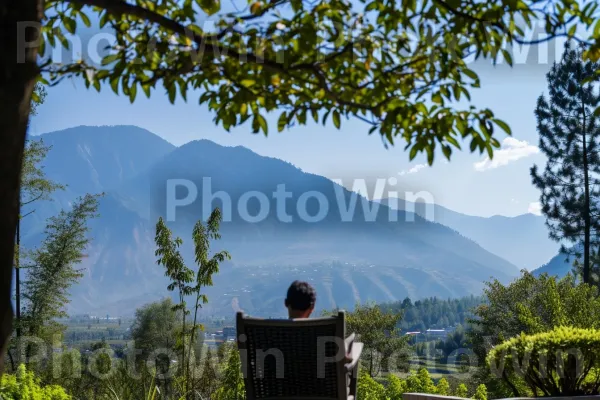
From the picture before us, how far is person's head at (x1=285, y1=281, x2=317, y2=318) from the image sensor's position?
3.28 metres

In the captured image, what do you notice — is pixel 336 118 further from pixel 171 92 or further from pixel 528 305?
pixel 528 305

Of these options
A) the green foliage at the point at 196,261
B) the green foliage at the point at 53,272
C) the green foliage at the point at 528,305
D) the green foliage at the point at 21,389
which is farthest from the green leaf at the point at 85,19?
the green foliage at the point at 53,272

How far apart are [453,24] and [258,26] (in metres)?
0.79

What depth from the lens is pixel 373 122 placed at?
7.89ft

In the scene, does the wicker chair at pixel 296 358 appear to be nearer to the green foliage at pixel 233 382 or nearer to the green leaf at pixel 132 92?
the green leaf at pixel 132 92

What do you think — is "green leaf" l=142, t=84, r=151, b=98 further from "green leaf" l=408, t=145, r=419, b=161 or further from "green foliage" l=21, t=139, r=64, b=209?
"green foliage" l=21, t=139, r=64, b=209

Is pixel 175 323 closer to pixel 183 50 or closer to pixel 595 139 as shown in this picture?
pixel 595 139

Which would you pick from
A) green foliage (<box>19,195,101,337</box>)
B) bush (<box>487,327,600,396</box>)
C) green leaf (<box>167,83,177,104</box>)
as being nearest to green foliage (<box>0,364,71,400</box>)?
green leaf (<box>167,83,177,104</box>)

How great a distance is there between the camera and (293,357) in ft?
9.73

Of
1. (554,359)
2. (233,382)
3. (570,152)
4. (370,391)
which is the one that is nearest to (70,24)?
(554,359)

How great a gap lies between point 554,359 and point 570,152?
25.3m

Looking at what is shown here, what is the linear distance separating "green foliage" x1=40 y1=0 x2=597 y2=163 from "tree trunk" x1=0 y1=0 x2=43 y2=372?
0.53 meters

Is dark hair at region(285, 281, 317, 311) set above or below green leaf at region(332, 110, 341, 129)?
below

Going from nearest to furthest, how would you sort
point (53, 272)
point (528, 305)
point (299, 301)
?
point (299, 301) < point (53, 272) < point (528, 305)
